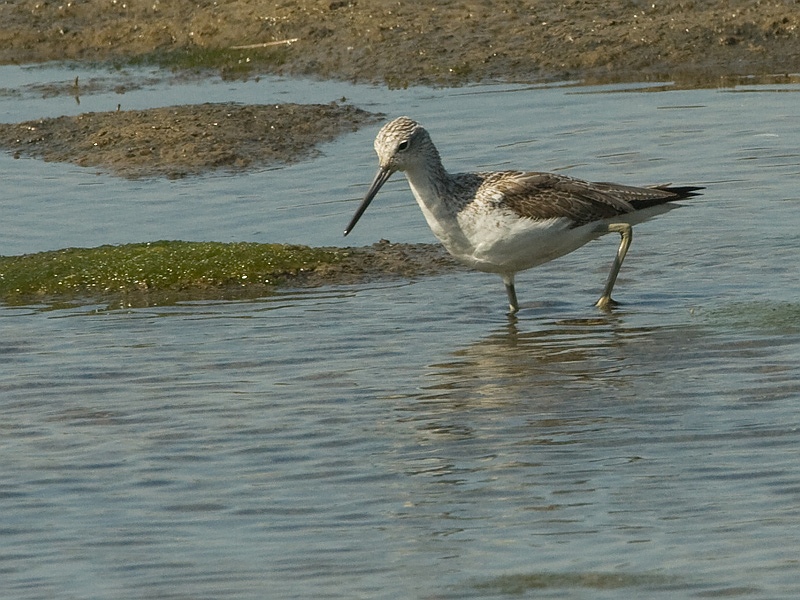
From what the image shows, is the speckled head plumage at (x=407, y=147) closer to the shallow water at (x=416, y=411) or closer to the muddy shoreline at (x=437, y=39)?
the shallow water at (x=416, y=411)

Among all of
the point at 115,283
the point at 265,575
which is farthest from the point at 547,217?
the point at 265,575

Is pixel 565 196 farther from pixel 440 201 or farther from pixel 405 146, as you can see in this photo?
pixel 405 146

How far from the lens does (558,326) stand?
9.50 m

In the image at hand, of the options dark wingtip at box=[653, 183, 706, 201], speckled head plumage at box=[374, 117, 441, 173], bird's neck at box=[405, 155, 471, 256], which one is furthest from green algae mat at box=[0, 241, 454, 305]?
dark wingtip at box=[653, 183, 706, 201]

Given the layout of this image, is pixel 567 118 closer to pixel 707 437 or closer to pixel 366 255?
pixel 366 255

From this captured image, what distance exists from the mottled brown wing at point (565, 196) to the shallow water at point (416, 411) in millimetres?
685

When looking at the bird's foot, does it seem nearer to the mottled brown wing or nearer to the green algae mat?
the mottled brown wing

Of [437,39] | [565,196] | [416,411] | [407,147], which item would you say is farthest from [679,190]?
[437,39]

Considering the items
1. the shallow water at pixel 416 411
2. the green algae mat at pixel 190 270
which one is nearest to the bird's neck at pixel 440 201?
the shallow water at pixel 416 411

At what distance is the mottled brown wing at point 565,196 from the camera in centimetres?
932

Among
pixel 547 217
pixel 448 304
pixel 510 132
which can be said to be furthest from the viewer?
pixel 510 132

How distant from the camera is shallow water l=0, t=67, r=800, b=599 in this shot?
5.73 meters

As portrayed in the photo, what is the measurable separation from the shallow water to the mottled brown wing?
68 centimetres

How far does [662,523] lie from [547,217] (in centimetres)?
373
